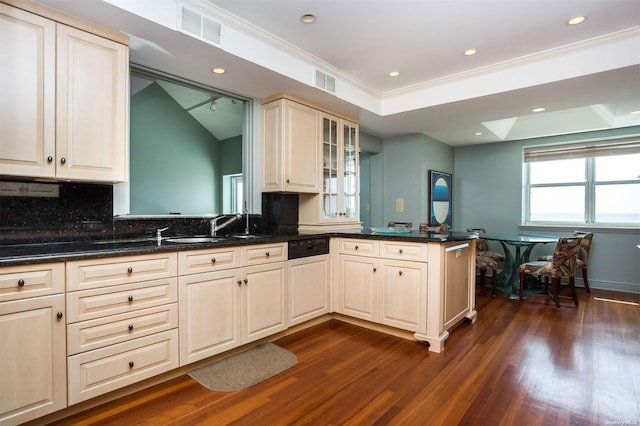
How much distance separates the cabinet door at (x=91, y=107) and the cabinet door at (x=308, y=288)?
1606 millimetres

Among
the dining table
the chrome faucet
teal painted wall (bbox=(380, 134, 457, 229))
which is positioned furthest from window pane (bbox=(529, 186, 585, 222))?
the chrome faucet

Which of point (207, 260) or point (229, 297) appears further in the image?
point (229, 297)

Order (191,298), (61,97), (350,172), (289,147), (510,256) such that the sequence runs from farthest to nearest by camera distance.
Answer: (510,256) → (350,172) → (289,147) → (191,298) → (61,97)

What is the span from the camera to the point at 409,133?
5137 millimetres

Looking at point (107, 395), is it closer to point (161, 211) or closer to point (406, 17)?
point (161, 211)

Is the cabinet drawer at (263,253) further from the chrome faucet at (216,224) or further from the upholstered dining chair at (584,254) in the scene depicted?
the upholstered dining chair at (584,254)

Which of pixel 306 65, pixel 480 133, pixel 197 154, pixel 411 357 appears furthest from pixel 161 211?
pixel 480 133

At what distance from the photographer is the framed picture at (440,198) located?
536 centimetres

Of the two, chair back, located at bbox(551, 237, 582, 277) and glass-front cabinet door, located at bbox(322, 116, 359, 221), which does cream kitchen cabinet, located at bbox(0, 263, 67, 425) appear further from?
chair back, located at bbox(551, 237, 582, 277)

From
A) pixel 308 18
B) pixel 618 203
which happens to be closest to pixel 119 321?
pixel 308 18

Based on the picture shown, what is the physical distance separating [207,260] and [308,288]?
1143 mm

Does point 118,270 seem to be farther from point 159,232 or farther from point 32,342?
point 159,232

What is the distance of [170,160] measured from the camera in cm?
444

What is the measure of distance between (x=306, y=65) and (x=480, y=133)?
3.32 metres
